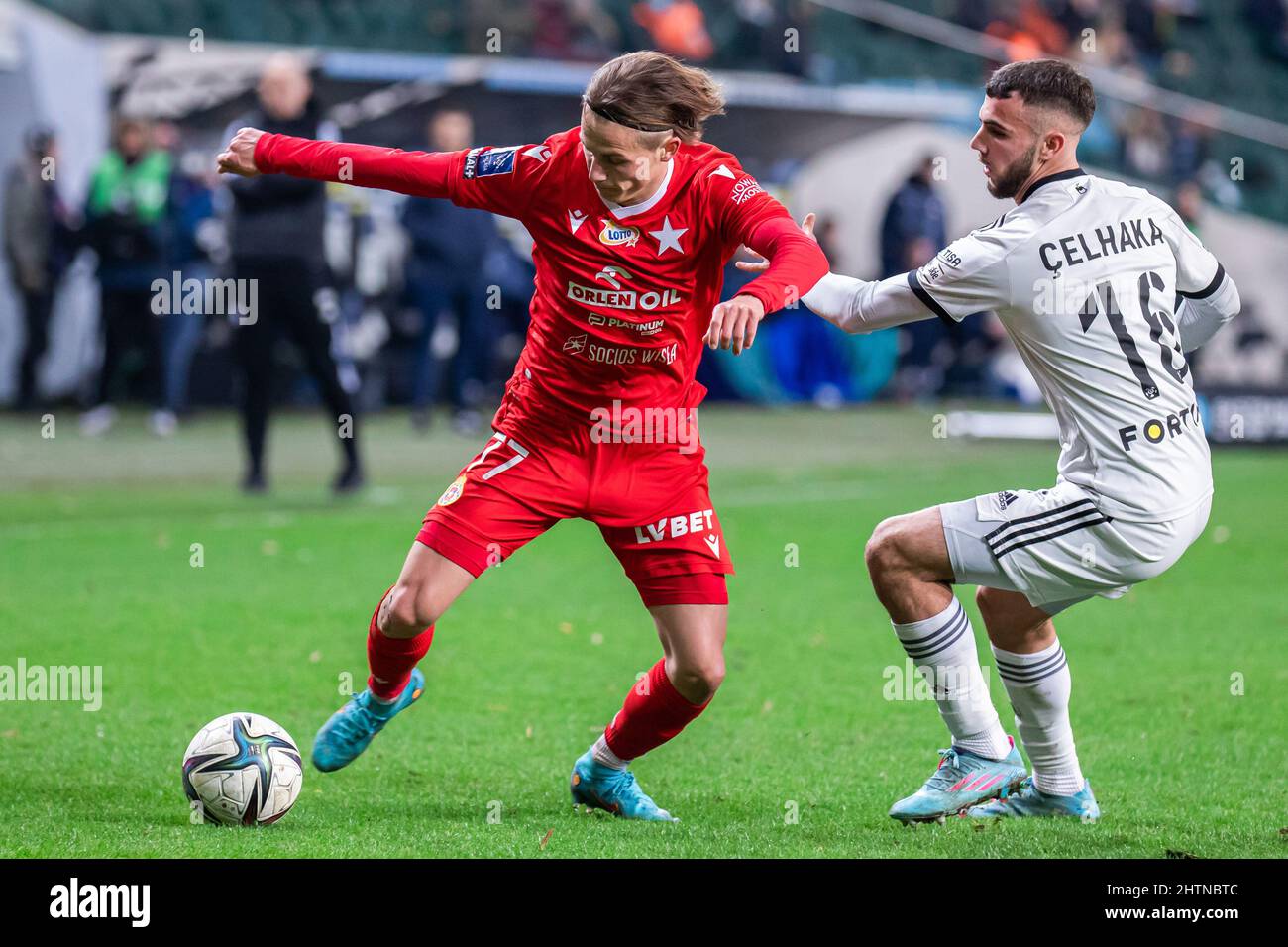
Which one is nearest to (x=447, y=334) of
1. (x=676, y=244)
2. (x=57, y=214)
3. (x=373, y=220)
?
(x=373, y=220)

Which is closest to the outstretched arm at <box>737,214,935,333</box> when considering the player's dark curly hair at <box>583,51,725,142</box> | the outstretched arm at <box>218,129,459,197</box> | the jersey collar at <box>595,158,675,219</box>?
the jersey collar at <box>595,158,675,219</box>

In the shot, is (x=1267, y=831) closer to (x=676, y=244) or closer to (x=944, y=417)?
(x=676, y=244)

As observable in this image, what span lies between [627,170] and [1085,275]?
1253 millimetres

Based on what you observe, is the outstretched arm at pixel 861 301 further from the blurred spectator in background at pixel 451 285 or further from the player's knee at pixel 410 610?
the blurred spectator in background at pixel 451 285

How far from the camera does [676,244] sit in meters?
4.67

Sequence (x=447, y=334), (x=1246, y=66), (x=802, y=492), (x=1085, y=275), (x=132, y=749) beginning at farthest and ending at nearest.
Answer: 1. (x=1246, y=66)
2. (x=447, y=334)
3. (x=802, y=492)
4. (x=132, y=749)
5. (x=1085, y=275)

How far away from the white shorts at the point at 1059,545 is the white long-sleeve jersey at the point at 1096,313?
0.05m

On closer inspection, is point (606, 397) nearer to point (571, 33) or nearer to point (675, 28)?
point (571, 33)

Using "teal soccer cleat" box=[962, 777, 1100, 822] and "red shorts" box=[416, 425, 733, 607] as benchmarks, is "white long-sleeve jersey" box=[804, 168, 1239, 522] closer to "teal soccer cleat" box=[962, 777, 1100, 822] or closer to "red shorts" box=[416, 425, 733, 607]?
"red shorts" box=[416, 425, 733, 607]

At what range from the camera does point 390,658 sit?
4812 millimetres

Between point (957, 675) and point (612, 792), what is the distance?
3.45 ft

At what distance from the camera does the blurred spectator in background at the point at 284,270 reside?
11.0 m

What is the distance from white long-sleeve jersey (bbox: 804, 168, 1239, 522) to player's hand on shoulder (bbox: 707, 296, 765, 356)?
1.67ft
